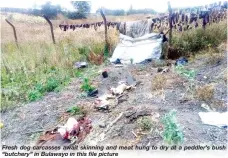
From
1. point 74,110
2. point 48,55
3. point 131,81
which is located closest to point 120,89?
point 131,81

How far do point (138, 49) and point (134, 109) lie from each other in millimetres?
3275

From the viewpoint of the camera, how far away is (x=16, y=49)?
7.48 metres

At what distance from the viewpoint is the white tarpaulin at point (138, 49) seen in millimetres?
6469

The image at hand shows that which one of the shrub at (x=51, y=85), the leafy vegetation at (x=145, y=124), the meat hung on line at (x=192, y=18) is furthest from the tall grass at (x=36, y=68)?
the leafy vegetation at (x=145, y=124)

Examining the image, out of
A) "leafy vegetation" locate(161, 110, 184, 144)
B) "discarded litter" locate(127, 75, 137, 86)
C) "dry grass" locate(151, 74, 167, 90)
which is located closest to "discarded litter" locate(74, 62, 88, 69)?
"discarded litter" locate(127, 75, 137, 86)

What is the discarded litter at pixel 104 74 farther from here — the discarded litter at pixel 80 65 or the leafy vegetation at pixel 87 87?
the discarded litter at pixel 80 65

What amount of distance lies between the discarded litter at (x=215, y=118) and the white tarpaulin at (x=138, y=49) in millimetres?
3099

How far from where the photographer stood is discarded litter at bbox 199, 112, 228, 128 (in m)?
3.19

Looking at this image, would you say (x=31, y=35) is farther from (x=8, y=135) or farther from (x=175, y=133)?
(x=175, y=133)

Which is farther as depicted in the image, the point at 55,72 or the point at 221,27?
the point at 221,27

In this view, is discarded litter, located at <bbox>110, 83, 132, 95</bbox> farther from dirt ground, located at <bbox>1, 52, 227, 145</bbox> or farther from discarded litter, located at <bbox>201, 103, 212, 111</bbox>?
discarded litter, located at <bbox>201, 103, 212, 111</bbox>

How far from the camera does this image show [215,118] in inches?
131

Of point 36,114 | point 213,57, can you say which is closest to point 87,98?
point 36,114

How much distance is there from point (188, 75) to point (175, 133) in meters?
1.92
